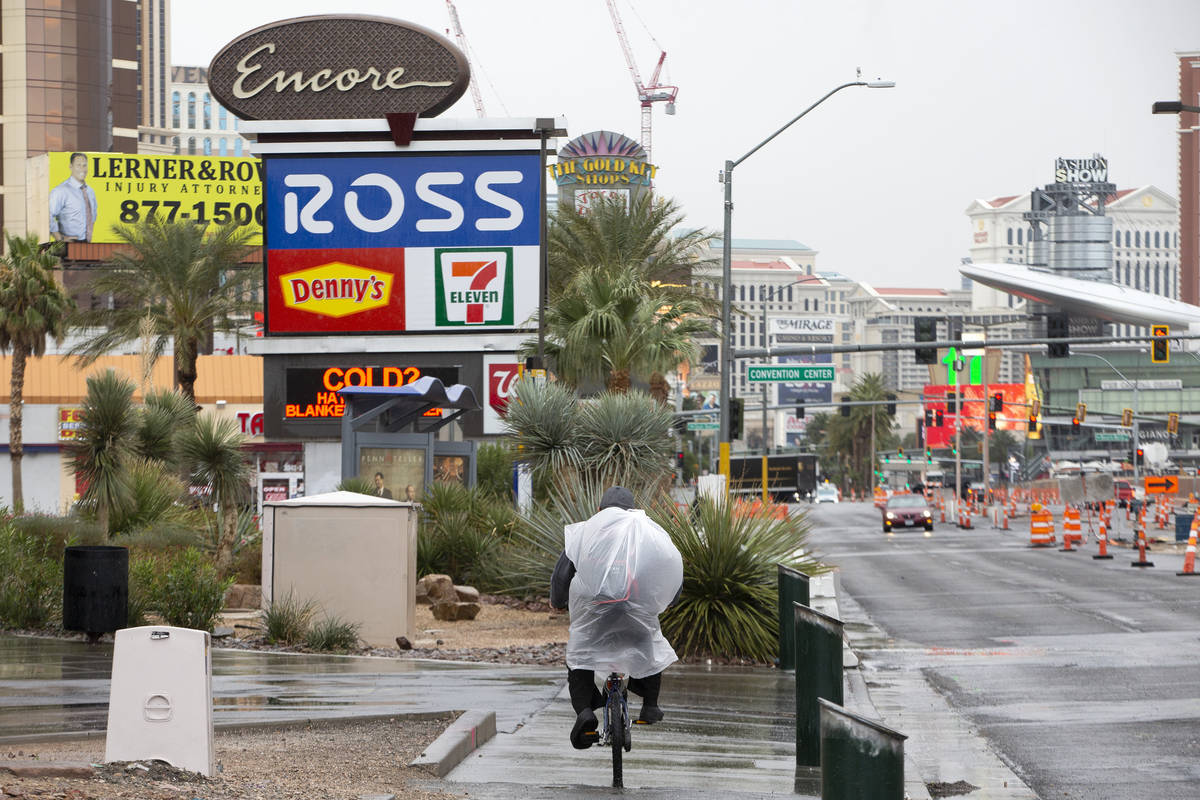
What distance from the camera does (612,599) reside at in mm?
8891

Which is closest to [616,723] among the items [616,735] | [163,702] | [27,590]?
[616,735]

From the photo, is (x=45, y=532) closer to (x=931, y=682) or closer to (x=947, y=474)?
(x=931, y=682)

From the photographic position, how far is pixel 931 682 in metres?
15.2

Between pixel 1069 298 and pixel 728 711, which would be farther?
pixel 1069 298

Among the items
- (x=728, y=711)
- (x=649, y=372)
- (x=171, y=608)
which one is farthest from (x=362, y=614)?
(x=649, y=372)

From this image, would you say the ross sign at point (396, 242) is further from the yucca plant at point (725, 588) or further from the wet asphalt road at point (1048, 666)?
the yucca plant at point (725, 588)

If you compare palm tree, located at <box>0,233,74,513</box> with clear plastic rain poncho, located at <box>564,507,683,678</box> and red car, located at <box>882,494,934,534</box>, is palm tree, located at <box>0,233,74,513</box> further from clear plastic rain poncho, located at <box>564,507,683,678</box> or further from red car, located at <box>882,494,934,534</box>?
clear plastic rain poncho, located at <box>564,507,683,678</box>

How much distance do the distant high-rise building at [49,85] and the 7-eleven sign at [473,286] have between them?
7334 centimetres

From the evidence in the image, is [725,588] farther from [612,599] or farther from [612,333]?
[612,333]

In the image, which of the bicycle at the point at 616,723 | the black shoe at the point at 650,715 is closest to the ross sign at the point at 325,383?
the black shoe at the point at 650,715

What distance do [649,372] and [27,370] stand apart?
127 ft

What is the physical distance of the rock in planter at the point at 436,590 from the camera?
67.9 feet

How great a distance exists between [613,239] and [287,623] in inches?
1029

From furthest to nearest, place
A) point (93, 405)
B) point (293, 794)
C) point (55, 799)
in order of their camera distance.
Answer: point (93, 405) < point (293, 794) < point (55, 799)
